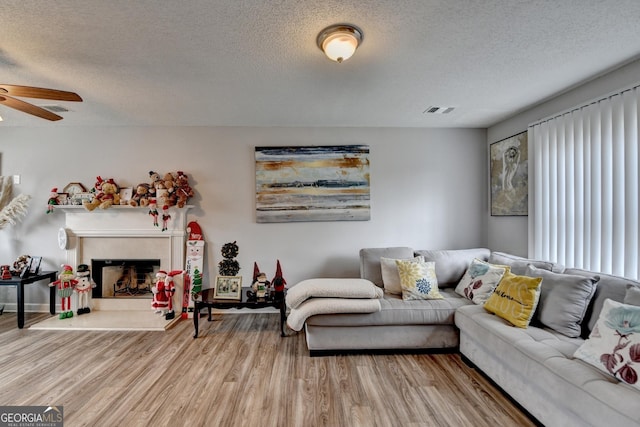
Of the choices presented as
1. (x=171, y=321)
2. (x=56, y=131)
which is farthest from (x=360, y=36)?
(x=56, y=131)

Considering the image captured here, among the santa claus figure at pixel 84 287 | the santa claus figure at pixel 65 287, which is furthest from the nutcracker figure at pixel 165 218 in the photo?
the santa claus figure at pixel 65 287

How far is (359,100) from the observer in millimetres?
2721

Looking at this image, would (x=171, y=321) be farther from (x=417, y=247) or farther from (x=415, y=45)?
(x=415, y=45)

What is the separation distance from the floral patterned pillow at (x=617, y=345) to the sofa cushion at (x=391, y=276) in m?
1.45

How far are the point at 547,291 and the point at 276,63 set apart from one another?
2.73 m

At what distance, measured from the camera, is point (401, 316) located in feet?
8.08

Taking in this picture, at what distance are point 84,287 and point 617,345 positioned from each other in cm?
496

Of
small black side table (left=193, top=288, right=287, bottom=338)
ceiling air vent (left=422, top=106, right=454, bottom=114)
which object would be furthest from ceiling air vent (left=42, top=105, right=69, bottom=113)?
ceiling air vent (left=422, top=106, right=454, bottom=114)

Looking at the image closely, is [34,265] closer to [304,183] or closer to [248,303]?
[248,303]

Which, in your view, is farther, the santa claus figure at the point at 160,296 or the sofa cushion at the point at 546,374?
the santa claus figure at the point at 160,296

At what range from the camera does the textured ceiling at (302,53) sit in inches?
58.3

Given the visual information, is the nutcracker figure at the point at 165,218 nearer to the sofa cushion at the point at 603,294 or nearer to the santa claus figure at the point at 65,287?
the santa claus figure at the point at 65,287

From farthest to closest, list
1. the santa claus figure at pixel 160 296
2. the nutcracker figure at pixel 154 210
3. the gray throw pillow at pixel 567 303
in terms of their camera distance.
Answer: the nutcracker figure at pixel 154 210 < the santa claus figure at pixel 160 296 < the gray throw pillow at pixel 567 303

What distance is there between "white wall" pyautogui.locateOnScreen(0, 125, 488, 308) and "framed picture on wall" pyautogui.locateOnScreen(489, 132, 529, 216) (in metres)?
1.00
